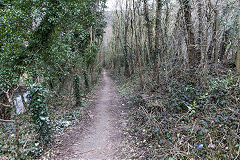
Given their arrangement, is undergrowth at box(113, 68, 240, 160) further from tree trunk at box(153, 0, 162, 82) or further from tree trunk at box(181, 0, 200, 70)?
tree trunk at box(153, 0, 162, 82)

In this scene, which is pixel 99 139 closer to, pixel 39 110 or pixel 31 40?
pixel 39 110

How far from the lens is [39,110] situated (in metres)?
5.28

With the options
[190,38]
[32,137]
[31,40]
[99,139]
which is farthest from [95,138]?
[190,38]

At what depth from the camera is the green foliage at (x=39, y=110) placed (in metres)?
5.21

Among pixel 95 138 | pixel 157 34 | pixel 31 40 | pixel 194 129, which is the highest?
pixel 157 34

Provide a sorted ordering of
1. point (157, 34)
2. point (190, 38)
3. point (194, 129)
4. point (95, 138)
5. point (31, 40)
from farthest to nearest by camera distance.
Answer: point (157, 34) → point (31, 40) → point (190, 38) → point (95, 138) → point (194, 129)

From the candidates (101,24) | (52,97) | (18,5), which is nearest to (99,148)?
(52,97)

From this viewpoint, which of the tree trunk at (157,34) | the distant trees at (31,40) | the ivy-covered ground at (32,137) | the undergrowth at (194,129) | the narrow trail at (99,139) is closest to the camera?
the undergrowth at (194,129)

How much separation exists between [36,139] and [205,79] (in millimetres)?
7153

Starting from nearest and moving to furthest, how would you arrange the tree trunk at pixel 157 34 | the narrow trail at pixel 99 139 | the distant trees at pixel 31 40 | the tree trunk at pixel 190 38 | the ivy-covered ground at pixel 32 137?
the ivy-covered ground at pixel 32 137 < the narrow trail at pixel 99 139 < the distant trees at pixel 31 40 < the tree trunk at pixel 190 38 < the tree trunk at pixel 157 34

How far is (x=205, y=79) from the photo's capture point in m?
6.86

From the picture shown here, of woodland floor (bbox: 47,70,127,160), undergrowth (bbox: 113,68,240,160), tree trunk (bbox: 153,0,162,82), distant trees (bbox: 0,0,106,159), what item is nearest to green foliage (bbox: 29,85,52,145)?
woodland floor (bbox: 47,70,127,160)

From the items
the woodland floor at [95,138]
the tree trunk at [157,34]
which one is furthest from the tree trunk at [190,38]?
the woodland floor at [95,138]

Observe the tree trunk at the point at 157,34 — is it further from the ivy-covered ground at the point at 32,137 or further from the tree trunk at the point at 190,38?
the ivy-covered ground at the point at 32,137
